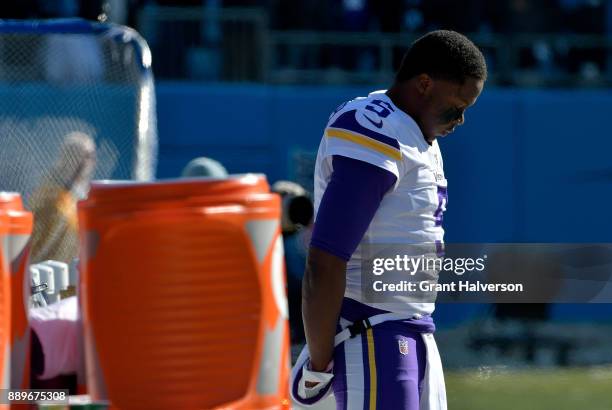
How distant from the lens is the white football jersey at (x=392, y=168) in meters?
3.10

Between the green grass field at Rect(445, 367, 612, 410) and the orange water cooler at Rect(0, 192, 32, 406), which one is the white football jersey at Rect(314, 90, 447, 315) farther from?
the green grass field at Rect(445, 367, 612, 410)

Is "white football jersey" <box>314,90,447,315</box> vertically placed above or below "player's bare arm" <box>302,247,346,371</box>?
above

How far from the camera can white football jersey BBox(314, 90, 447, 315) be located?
310cm

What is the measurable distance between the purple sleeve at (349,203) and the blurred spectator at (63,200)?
3.84 ft

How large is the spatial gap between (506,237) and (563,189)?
81 centimetres

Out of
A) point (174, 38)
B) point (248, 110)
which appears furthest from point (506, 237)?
point (174, 38)

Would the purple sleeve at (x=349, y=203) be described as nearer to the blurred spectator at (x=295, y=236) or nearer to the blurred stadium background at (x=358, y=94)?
the blurred spectator at (x=295, y=236)

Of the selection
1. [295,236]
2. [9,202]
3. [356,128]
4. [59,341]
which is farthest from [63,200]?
[9,202]

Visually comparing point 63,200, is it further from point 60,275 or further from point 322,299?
point 322,299

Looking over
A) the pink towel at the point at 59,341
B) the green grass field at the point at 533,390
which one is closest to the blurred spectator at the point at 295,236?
the green grass field at the point at 533,390

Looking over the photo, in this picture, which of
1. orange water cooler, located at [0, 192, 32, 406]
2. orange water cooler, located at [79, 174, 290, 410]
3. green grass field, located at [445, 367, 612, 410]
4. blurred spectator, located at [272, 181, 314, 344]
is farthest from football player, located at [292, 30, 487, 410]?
blurred spectator, located at [272, 181, 314, 344]

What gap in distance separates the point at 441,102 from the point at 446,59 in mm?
113

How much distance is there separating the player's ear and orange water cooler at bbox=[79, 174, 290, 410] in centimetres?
90

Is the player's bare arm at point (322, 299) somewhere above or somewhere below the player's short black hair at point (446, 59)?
below
